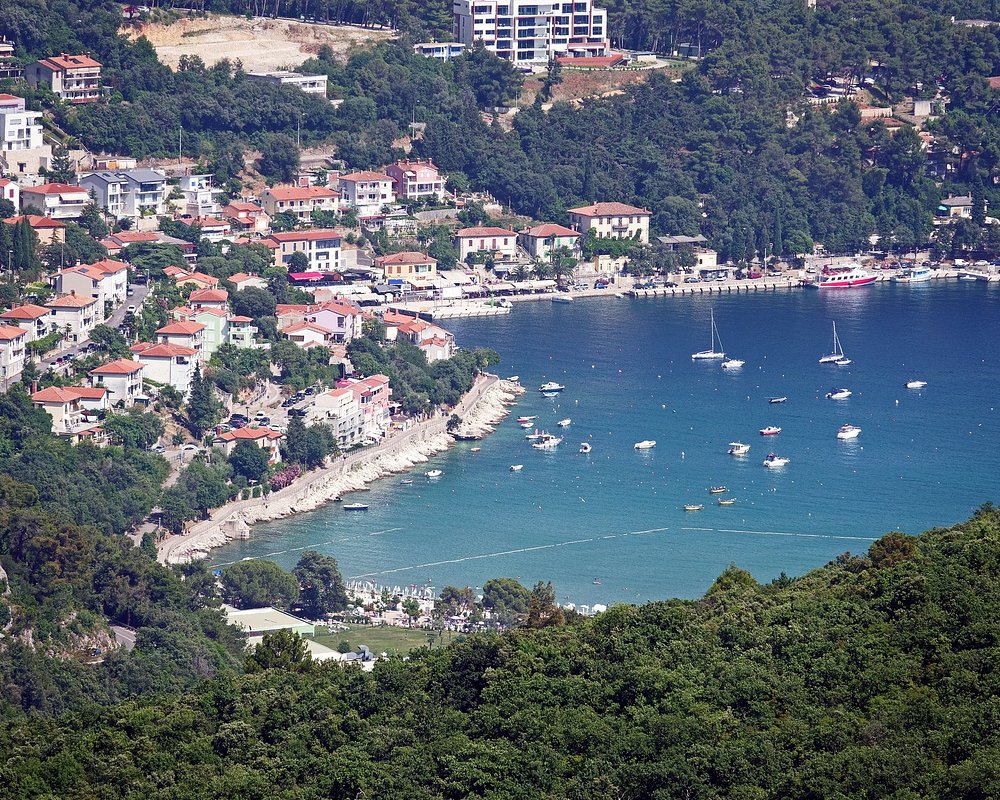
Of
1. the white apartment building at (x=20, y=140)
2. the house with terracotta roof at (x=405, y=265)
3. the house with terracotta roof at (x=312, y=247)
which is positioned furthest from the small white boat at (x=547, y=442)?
the white apartment building at (x=20, y=140)

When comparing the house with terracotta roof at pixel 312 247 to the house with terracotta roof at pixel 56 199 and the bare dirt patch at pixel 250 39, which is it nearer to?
the house with terracotta roof at pixel 56 199

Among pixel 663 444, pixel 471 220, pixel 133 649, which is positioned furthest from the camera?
pixel 471 220

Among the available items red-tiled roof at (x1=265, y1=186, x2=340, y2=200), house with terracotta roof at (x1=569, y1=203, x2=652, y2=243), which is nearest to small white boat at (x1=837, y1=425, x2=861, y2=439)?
house with terracotta roof at (x1=569, y1=203, x2=652, y2=243)

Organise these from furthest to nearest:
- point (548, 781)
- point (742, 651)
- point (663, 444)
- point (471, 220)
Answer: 1. point (471, 220)
2. point (663, 444)
3. point (742, 651)
4. point (548, 781)

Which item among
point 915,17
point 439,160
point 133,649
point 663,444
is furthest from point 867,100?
point 133,649

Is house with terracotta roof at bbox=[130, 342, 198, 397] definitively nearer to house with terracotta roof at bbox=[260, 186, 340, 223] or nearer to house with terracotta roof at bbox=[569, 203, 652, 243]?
house with terracotta roof at bbox=[260, 186, 340, 223]

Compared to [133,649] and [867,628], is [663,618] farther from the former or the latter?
[133,649]
